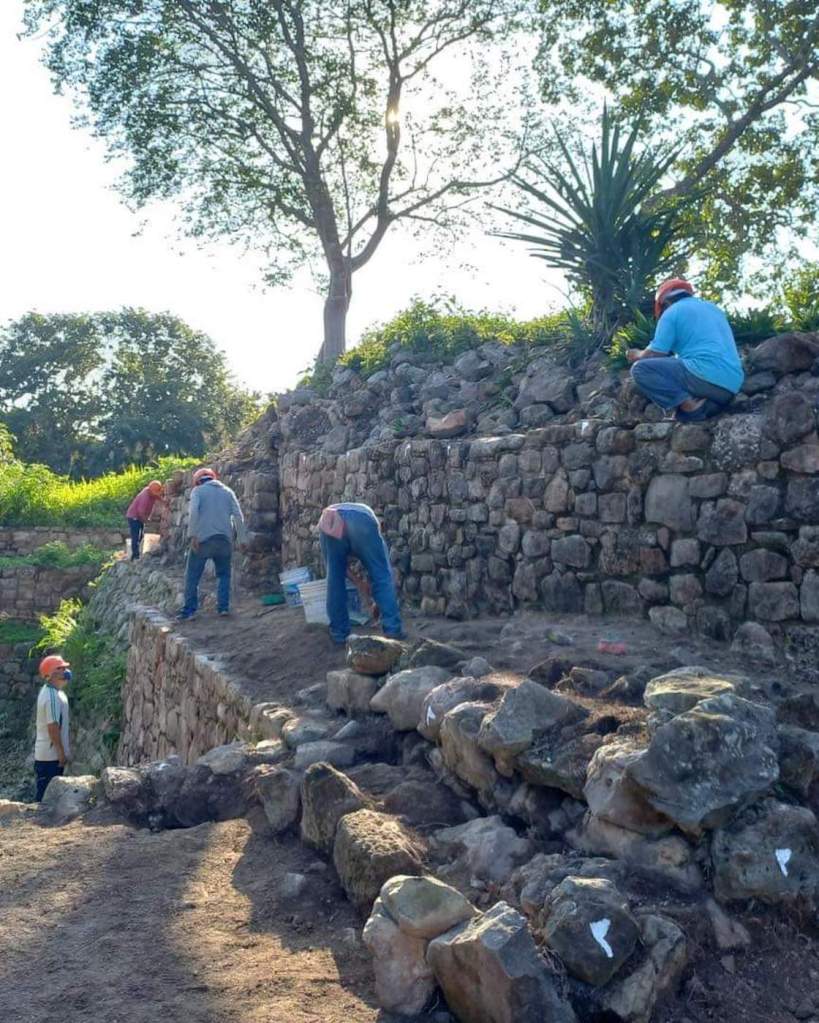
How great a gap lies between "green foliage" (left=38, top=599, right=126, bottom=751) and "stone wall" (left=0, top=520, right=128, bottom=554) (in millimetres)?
4736

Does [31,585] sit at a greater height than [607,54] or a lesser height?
lesser

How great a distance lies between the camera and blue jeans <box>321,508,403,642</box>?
6.64 metres

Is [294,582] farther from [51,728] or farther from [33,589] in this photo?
[33,589]

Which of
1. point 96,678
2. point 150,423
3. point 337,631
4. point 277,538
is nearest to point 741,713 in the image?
point 337,631

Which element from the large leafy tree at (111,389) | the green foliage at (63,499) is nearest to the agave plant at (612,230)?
the green foliage at (63,499)

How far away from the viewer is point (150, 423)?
33.3 m

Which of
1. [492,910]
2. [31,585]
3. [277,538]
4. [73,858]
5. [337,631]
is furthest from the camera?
[31,585]

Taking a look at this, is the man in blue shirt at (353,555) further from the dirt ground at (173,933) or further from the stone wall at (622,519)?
the dirt ground at (173,933)

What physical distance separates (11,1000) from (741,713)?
2.43 metres

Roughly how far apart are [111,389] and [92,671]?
24.6 m

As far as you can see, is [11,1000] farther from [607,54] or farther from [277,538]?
[607,54]

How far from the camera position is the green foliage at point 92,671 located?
11.3m

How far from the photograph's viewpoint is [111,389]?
3519 cm

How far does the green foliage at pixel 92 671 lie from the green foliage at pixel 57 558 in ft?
9.14
